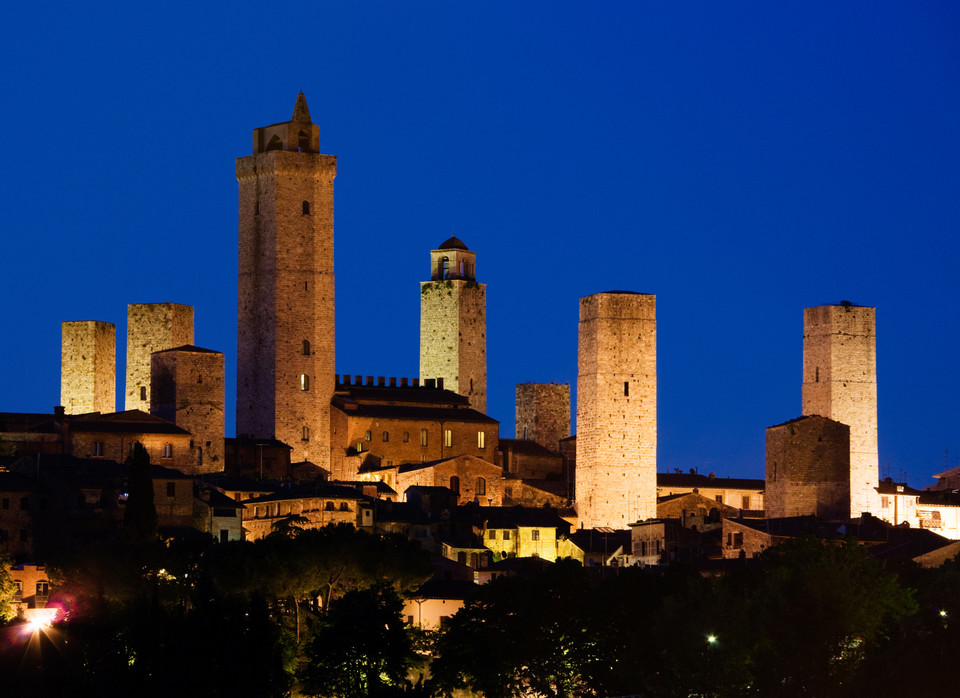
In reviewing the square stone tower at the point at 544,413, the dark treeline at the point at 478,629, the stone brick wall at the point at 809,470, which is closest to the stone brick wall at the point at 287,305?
Result: the square stone tower at the point at 544,413

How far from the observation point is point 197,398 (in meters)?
79.9

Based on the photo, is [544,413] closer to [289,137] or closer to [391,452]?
[391,452]

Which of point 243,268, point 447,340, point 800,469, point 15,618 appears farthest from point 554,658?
point 447,340

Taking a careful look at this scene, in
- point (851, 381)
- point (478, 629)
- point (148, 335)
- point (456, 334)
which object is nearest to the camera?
point (478, 629)

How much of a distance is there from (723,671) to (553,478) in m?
36.6

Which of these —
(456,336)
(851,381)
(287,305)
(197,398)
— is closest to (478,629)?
(197,398)

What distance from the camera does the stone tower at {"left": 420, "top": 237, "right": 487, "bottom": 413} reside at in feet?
307

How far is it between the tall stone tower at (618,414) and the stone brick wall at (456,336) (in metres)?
11.2

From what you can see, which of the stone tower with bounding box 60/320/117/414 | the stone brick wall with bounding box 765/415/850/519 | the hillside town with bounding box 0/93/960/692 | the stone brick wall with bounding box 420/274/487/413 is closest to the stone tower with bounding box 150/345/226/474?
the hillside town with bounding box 0/93/960/692

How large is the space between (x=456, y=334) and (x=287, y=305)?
36.1 feet

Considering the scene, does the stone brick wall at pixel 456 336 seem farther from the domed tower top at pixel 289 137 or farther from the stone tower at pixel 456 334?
the domed tower top at pixel 289 137

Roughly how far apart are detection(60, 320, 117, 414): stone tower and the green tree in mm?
30287

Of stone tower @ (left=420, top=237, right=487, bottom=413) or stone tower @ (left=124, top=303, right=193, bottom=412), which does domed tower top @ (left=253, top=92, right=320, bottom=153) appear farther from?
stone tower @ (left=420, top=237, right=487, bottom=413)

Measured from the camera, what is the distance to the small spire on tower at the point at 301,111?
88.5 meters
